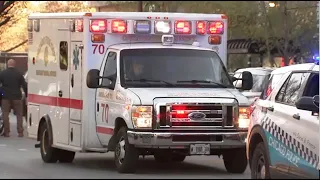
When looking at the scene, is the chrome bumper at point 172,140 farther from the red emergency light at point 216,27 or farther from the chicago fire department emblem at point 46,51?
the chicago fire department emblem at point 46,51

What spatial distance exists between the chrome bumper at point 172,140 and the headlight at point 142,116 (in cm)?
12

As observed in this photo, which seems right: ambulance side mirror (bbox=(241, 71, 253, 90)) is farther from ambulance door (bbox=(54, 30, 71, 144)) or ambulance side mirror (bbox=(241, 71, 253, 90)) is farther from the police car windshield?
ambulance door (bbox=(54, 30, 71, 144))

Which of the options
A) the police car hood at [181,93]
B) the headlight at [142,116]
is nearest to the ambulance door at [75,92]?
the police car hood at [181,93]

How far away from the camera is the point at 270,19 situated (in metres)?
35.2

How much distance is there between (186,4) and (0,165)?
28.6 meters

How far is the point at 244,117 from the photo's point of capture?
11273 millimetres

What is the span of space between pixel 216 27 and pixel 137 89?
2134 mm

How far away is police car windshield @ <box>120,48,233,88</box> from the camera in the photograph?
11.6 metres

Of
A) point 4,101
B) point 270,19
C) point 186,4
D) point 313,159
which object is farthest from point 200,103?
point 186,4

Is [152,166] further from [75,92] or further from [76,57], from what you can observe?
[76,57]

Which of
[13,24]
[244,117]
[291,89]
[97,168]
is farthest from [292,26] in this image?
[291,89]

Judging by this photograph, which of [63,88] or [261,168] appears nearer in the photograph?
[261,168]

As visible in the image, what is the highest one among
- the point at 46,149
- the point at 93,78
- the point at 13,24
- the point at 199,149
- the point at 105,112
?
the point at 13,24

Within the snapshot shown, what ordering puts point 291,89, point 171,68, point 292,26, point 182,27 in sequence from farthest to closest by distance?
point 292,26 < point 182,27 < point 171,68 < point 291,89
